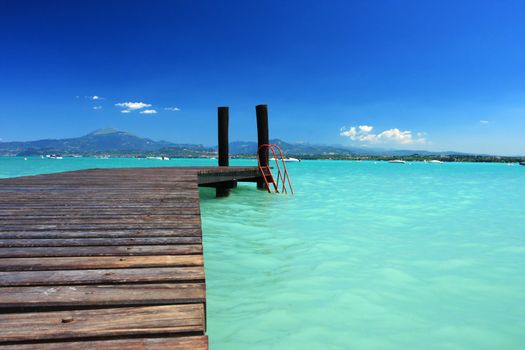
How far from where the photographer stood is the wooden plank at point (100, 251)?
241 centimetres

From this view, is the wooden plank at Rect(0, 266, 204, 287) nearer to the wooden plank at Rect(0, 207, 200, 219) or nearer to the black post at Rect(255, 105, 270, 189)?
the wooden plank at Rect(0, 207, 200, 219)

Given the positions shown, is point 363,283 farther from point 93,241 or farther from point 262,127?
point 262,127

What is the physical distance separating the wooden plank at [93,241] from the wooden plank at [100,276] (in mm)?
616

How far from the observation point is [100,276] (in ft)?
6.49

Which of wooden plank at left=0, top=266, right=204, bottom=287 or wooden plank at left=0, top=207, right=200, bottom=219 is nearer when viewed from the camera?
wooden plank at left=0, top=266, right=204, bottom=287

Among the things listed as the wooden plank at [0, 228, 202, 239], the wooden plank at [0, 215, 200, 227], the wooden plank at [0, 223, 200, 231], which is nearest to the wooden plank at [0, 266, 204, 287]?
the wooden plank at [0, 228, 202, 239]

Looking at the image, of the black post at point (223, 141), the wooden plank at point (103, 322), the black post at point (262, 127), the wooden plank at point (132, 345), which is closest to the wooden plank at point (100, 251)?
the wooden plank at point (103, 322)

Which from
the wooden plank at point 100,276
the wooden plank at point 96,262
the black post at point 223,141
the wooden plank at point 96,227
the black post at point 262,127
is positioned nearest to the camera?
the wooden plank at point 100,276

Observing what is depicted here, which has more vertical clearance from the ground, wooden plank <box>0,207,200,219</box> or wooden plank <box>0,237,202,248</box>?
wooden plank <box>0,207,200,219</box>

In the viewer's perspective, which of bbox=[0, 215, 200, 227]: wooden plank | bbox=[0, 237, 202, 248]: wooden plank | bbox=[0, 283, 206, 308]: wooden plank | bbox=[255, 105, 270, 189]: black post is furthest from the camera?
bbox=[255, 105, 270, 189]: black post

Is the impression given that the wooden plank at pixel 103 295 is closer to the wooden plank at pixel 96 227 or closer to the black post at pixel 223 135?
the wooden plank at pixel 96 227

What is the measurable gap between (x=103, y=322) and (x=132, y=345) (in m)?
0.24

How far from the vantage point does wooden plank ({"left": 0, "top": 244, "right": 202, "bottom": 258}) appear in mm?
2406

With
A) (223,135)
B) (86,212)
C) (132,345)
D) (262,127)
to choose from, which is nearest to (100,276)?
(132,345)
